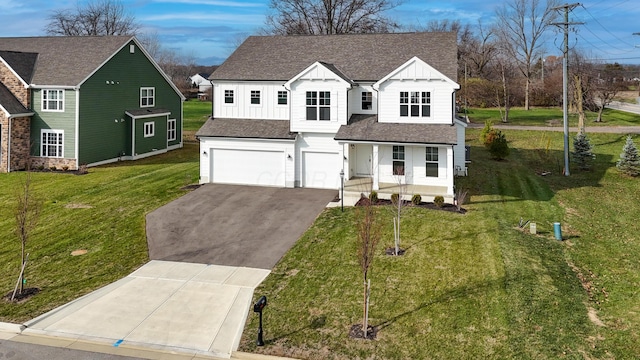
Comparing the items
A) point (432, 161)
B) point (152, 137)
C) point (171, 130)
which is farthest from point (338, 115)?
point (171, 130)

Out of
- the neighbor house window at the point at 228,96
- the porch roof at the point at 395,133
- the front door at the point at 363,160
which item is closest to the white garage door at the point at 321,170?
the front door at the point at 363,160

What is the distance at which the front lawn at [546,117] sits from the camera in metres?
44.2

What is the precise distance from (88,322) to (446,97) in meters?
17.1

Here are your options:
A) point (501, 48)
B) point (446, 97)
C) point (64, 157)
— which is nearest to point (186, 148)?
point (64, 157)

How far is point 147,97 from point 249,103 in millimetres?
13889

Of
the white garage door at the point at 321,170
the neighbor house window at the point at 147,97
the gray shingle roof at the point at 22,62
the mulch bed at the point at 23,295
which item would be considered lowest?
the mulch bed at the point at 23,295

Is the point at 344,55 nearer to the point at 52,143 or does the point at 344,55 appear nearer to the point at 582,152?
the point at 582,152

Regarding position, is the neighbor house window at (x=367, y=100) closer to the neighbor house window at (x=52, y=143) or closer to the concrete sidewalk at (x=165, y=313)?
the concrete sidewalk at (x=165, y=313)

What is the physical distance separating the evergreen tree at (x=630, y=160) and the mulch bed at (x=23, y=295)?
2856 cm

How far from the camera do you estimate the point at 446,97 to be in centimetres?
2112

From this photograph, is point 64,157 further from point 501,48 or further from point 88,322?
point 501,48

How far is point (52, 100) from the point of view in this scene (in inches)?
1152

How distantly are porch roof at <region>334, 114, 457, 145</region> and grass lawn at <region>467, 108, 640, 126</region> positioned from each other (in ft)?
85.8

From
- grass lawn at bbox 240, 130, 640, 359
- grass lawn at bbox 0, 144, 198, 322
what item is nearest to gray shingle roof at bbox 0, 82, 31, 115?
grass lawn at bbox 0, 144, 198, 322
